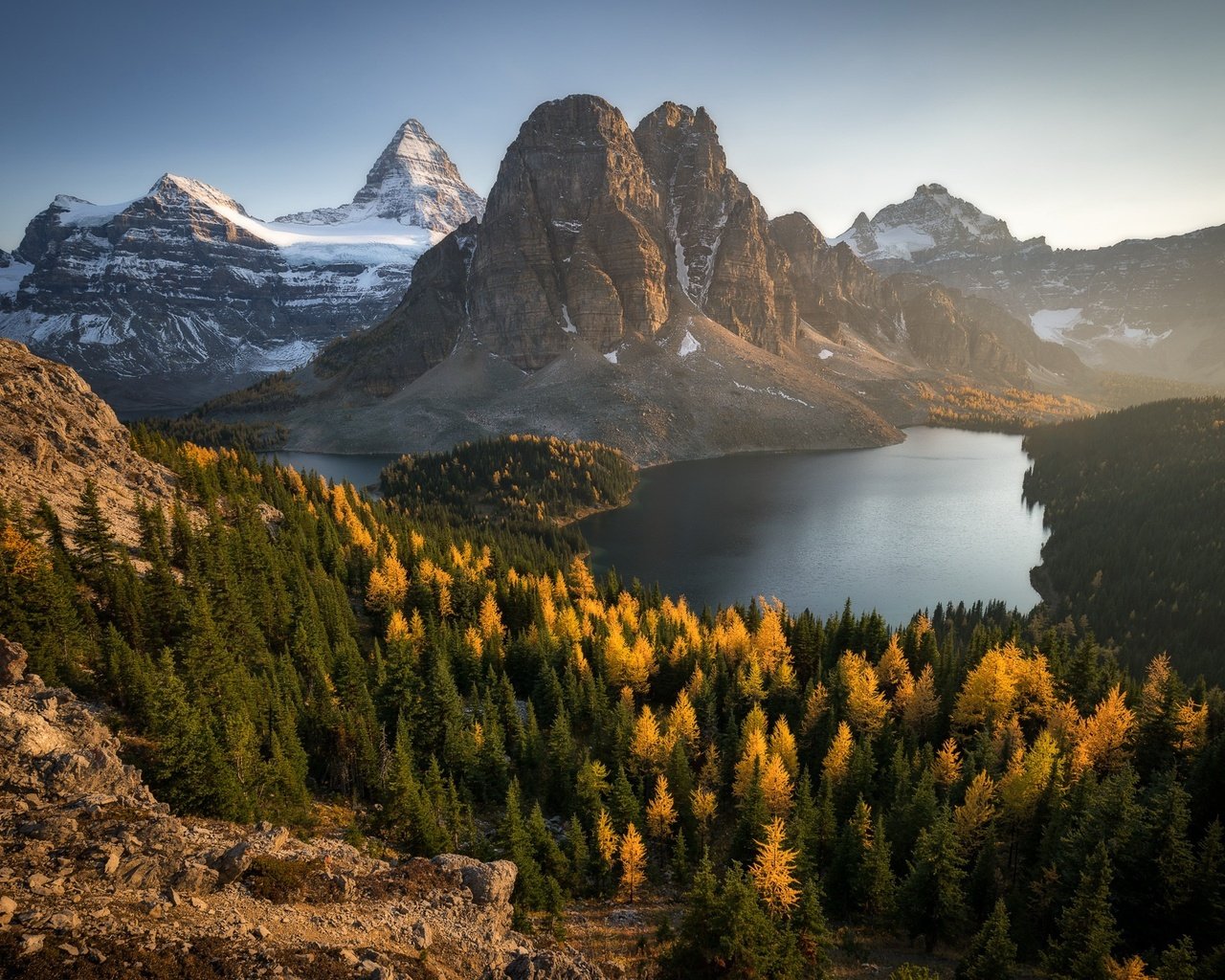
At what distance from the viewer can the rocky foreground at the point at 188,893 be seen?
1362cm

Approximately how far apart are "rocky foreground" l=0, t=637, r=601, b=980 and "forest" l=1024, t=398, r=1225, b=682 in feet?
287

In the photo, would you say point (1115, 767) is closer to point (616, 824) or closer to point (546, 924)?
point (616, 824)

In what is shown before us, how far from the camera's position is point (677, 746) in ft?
137

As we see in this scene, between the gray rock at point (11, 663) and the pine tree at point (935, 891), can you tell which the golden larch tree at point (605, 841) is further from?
the gray rock at point (11, 663)

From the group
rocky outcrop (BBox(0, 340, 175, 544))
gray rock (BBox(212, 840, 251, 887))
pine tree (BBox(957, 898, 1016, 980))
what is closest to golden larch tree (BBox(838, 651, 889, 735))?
pine tree (BBox(957, 898, 1016, 980))

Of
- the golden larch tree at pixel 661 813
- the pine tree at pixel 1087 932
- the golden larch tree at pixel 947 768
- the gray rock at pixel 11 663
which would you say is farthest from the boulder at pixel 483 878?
the golden larch tree at pixel 947 768

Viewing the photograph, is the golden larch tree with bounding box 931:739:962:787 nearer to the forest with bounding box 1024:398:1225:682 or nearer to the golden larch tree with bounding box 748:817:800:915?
the golden larch tree with bounding box 748:817:800:915

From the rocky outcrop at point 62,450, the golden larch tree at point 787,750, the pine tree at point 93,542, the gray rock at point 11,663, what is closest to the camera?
the gray rock at point 11,663

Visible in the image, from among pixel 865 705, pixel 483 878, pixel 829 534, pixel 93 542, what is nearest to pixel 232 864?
pixel 483 878

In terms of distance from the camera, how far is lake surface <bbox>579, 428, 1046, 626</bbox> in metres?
90.7

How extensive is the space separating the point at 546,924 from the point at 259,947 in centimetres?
1807

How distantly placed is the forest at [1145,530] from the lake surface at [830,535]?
20.0ft

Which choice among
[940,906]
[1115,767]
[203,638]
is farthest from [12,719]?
[1115,767]

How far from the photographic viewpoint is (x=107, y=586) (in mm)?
41844
